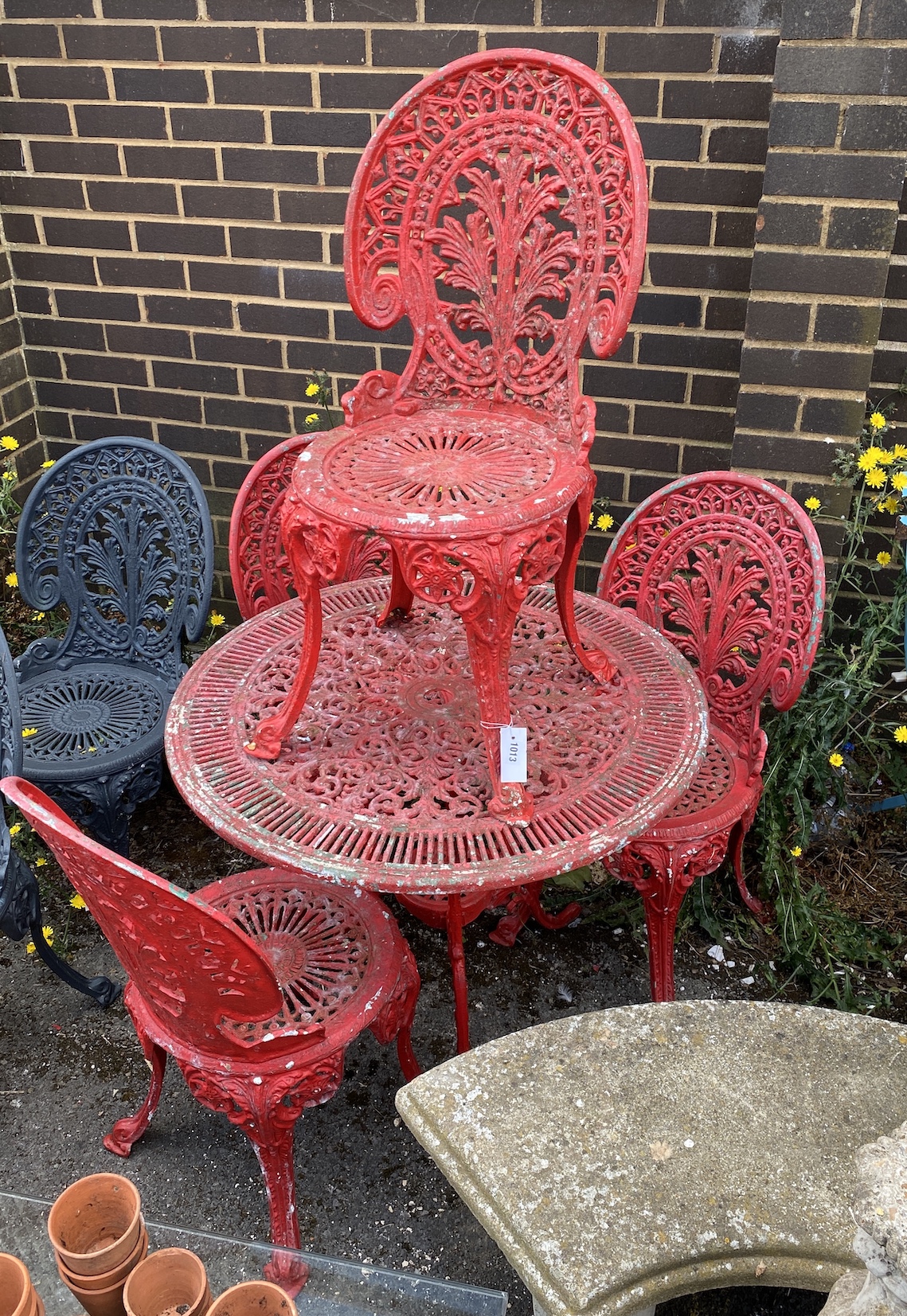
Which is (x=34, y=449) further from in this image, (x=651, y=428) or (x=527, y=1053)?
(x=527, y=1053)

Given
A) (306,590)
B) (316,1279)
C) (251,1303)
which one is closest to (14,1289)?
(251,1303)

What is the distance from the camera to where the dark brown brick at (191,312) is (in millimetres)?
3666

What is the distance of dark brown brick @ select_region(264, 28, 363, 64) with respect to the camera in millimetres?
3152

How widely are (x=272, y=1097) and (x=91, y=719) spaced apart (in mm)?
1430

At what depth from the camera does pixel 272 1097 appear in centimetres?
202

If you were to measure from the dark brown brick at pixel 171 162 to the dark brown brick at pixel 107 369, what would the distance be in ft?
2.07

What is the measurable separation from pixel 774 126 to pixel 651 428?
96 centimetres

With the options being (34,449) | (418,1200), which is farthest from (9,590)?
(418,1200)

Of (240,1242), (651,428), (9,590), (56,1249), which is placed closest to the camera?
(56,1249)

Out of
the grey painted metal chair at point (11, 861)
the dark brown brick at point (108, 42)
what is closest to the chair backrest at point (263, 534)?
the grey painted metal chair at point (11, 861)

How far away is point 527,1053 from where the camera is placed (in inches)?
75.9

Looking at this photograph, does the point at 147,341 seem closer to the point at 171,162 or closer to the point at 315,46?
the point at 171,162

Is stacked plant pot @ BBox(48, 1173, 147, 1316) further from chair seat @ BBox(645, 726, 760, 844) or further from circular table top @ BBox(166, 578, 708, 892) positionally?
chair seat @ BBox(645, 726, 760, 844)

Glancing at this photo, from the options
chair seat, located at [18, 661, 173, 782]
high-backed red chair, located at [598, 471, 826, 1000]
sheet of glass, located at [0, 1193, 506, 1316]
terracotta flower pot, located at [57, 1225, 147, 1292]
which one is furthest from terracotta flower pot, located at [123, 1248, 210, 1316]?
chair seat, located at [18, 661, 173, 782]
